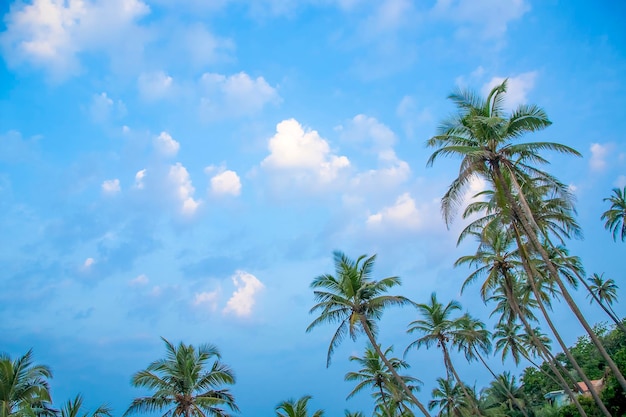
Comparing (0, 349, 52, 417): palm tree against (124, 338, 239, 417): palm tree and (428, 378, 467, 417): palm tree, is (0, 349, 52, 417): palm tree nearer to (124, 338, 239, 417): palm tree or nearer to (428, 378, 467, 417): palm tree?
(124, 338, 239, 417): palm tree

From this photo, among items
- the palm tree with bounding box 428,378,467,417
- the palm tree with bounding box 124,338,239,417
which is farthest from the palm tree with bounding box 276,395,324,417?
the palm tree with bounding box 428,378,467,417

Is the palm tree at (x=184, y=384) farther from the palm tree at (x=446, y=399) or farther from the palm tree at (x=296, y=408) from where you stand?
the palm tree at (x=446, y=399)

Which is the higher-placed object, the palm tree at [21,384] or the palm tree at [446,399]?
the palm tree at [21,384]

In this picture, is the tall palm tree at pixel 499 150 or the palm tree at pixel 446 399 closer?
the tall palm tree at pixel 499 150

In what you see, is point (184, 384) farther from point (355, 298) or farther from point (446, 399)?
point (446, 399)

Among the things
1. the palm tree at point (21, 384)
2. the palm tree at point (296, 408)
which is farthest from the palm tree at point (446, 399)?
the palm tree at point (21, 384)

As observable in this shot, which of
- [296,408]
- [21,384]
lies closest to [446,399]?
[296,408]

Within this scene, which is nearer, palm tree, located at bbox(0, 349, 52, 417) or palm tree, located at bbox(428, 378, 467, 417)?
palm tree, located at bbox(0, 349, 52, 417)

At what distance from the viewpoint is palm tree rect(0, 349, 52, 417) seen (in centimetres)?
2609

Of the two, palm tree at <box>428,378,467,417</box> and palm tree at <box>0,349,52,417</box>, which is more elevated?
palm tree at <box>0,349,52,417</box>

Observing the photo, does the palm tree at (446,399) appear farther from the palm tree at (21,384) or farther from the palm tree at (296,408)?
the palm tree at (21,384)

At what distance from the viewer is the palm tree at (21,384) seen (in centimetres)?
2609

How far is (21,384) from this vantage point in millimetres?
26828

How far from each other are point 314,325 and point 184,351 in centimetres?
810
